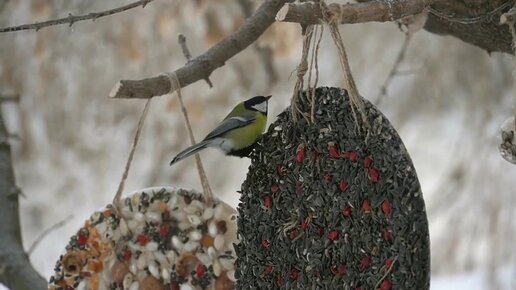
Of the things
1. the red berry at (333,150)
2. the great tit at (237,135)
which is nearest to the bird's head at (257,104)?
the great tit at (237,135)

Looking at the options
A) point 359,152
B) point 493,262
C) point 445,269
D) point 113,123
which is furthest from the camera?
point 113,123

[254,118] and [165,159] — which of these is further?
[165,159]

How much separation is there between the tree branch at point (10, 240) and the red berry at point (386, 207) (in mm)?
862

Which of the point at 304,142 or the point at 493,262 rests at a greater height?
the point at 493,262

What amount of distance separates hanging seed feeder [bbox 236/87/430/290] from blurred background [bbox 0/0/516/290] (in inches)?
43.1

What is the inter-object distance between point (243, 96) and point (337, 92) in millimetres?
2311

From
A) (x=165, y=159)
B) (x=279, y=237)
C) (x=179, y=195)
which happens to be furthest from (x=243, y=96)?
(x=279, y=237)

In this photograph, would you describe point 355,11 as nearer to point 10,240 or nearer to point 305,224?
point 305,224

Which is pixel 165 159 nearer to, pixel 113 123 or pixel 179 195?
pixel 113 123

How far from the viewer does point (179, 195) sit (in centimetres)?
135

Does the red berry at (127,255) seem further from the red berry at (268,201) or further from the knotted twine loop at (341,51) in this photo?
the knotted twine loop at (341,51)

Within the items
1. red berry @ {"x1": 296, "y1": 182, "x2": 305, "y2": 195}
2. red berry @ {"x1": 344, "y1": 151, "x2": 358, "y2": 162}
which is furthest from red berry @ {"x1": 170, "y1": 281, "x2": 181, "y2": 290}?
red berry @ {"x1": 344, "y1": 151, "x2": 358, "y2": 162}

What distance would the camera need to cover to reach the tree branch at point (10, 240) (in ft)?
5.09

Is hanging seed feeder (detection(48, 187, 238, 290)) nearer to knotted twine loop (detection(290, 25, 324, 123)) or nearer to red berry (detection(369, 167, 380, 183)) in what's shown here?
knotted twine loop (detection(290, 25, 324, 123))
